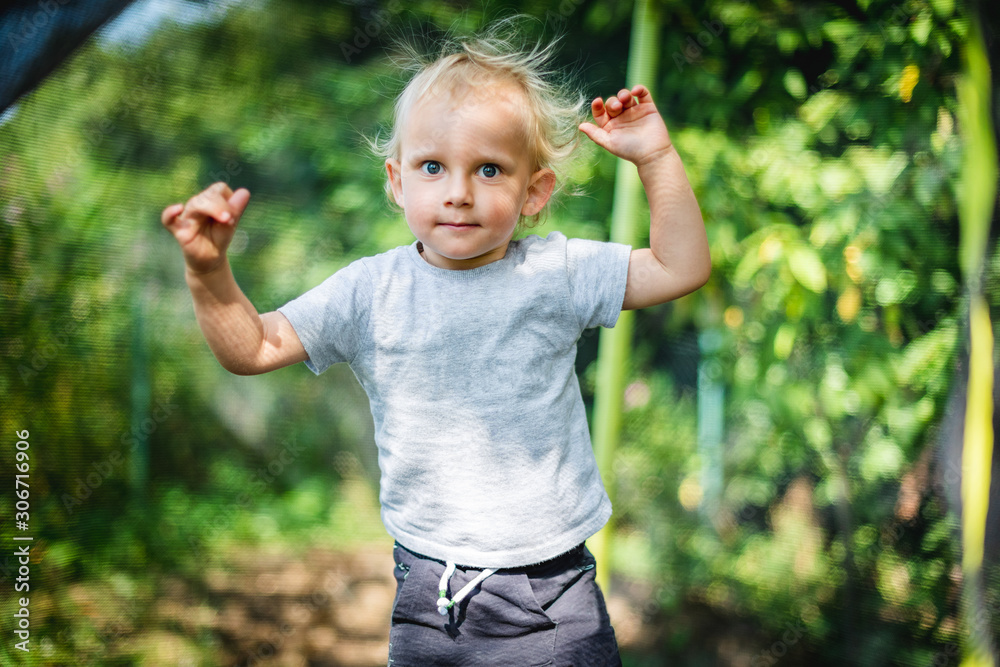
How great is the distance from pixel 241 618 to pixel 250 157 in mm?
1180

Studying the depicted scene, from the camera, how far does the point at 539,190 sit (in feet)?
3.34

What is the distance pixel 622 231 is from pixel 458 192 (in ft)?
3.62

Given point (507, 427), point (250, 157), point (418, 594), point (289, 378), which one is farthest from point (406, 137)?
point (289, 378)

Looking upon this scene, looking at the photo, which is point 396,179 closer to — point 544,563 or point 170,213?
point 170,213

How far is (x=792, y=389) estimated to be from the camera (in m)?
2.00

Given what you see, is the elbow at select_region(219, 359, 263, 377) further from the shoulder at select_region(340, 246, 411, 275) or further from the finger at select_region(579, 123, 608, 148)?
the finger at select_region(579, 123, 608, 148)

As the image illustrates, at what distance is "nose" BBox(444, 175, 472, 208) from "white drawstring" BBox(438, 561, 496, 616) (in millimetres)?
437

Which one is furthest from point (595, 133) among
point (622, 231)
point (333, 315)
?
point (622, 231)

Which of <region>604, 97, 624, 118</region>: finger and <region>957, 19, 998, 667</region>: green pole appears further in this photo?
<region>957, 19, 998, 667</region>: green pole

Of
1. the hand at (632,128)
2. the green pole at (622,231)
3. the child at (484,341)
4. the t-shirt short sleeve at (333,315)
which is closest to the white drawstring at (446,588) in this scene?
the child at (484,341)

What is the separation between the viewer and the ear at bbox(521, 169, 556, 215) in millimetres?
1007
